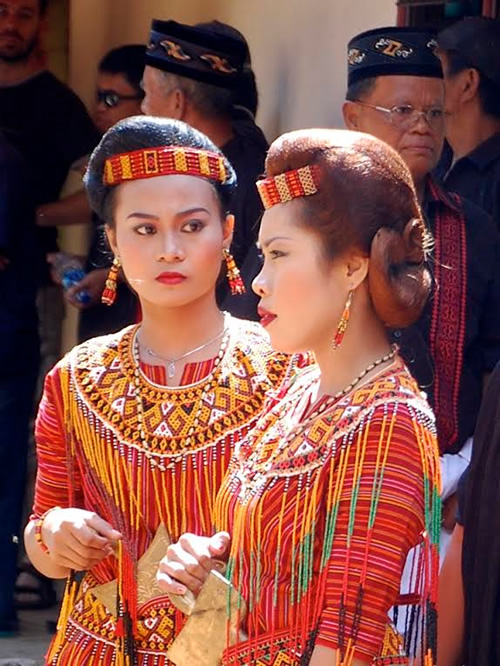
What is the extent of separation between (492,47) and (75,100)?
184 centimetres

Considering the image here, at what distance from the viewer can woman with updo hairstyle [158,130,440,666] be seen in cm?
267

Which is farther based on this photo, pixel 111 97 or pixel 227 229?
pixel 111 97

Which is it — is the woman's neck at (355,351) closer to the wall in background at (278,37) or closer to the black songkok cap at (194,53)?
the black songkok cap at (194,53)

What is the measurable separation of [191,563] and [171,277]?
2.36ft

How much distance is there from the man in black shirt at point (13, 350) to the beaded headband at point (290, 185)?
296 cm

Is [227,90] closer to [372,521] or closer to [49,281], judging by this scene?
[49,281]

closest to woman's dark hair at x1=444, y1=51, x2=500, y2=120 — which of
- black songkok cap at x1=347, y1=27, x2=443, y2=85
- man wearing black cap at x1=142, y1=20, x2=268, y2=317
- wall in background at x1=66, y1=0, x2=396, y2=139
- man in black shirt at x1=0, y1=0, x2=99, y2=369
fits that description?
wall in background at x1=66, y1=0, x2=396, y2=139

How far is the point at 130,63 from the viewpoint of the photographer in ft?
19.6

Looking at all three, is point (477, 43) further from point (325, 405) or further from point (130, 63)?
point (325, 405)

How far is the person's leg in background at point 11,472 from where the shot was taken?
5.69 metres

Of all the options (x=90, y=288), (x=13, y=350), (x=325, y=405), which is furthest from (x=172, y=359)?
(x=13, y=350)

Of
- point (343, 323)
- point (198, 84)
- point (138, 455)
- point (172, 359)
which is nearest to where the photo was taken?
point (343, 323)

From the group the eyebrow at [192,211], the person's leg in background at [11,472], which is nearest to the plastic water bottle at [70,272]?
the person's leg in background at [11,472]

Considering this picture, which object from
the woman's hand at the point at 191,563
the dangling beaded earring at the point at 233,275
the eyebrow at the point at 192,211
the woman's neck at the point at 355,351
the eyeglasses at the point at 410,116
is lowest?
the woman's hand at the point at 191,563
